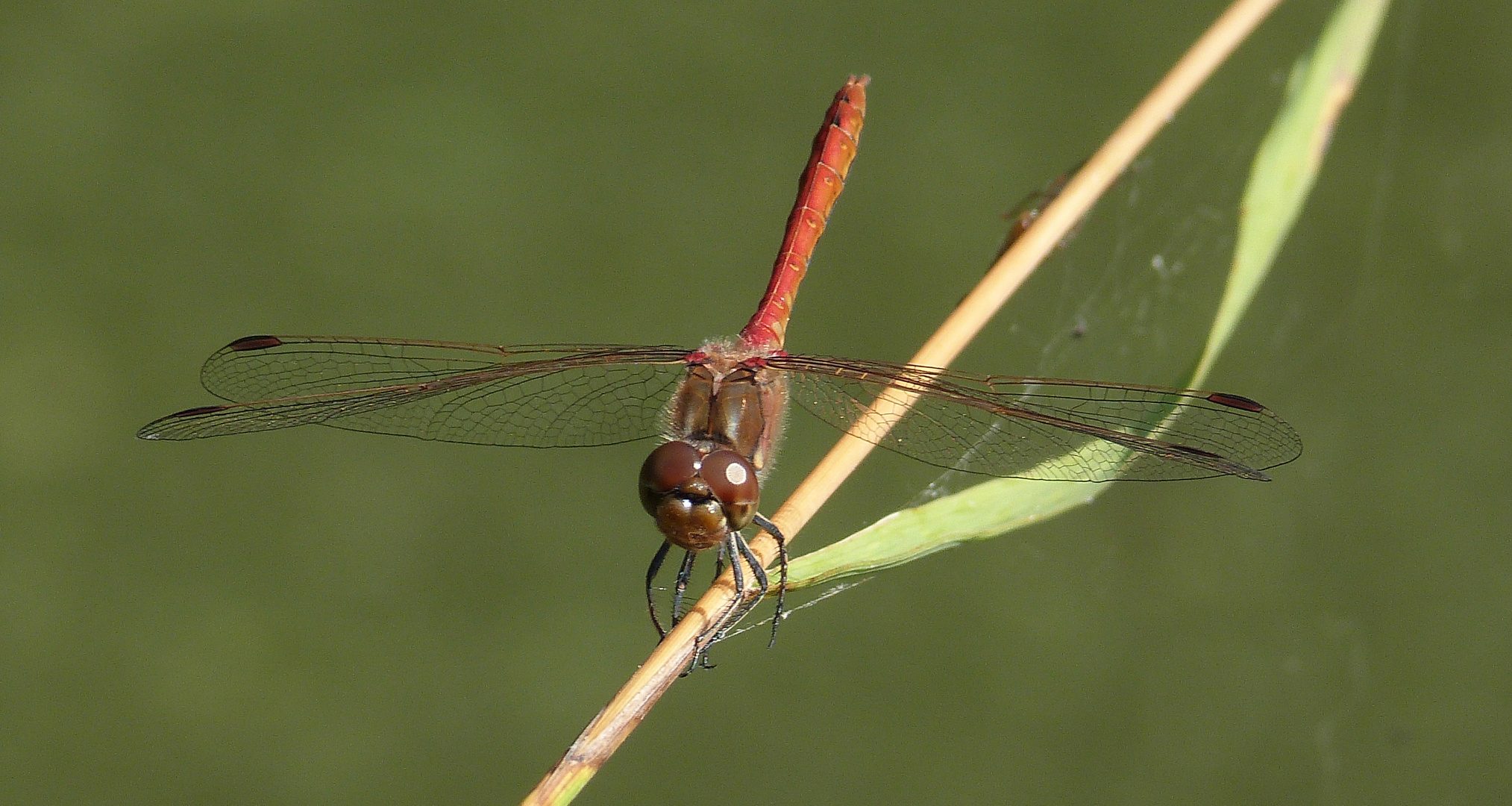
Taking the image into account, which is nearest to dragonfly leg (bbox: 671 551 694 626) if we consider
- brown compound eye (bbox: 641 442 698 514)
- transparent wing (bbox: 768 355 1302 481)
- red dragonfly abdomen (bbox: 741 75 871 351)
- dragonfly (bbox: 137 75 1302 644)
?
dragonfly (bbox: 137 75 1302 644)

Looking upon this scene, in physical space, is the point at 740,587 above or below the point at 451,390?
below

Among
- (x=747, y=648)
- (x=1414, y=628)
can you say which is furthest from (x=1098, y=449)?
(x=1414, y=628)

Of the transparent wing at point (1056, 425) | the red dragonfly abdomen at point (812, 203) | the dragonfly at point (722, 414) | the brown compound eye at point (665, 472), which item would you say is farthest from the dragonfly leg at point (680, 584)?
the red dragonfly abdomen at point (812, 203)

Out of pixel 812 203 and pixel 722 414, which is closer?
pixel 722 414

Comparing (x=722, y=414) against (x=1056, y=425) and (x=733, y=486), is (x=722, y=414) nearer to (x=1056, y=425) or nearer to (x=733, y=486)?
(x=733, y=486)

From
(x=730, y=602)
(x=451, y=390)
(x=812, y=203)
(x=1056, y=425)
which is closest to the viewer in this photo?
(x=730, y=602)

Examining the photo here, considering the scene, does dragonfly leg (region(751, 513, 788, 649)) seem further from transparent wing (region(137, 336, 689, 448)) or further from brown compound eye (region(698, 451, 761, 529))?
transparent wing (region(137, 336, 689, 448))

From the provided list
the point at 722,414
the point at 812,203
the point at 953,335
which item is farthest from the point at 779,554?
the point at 812,203
